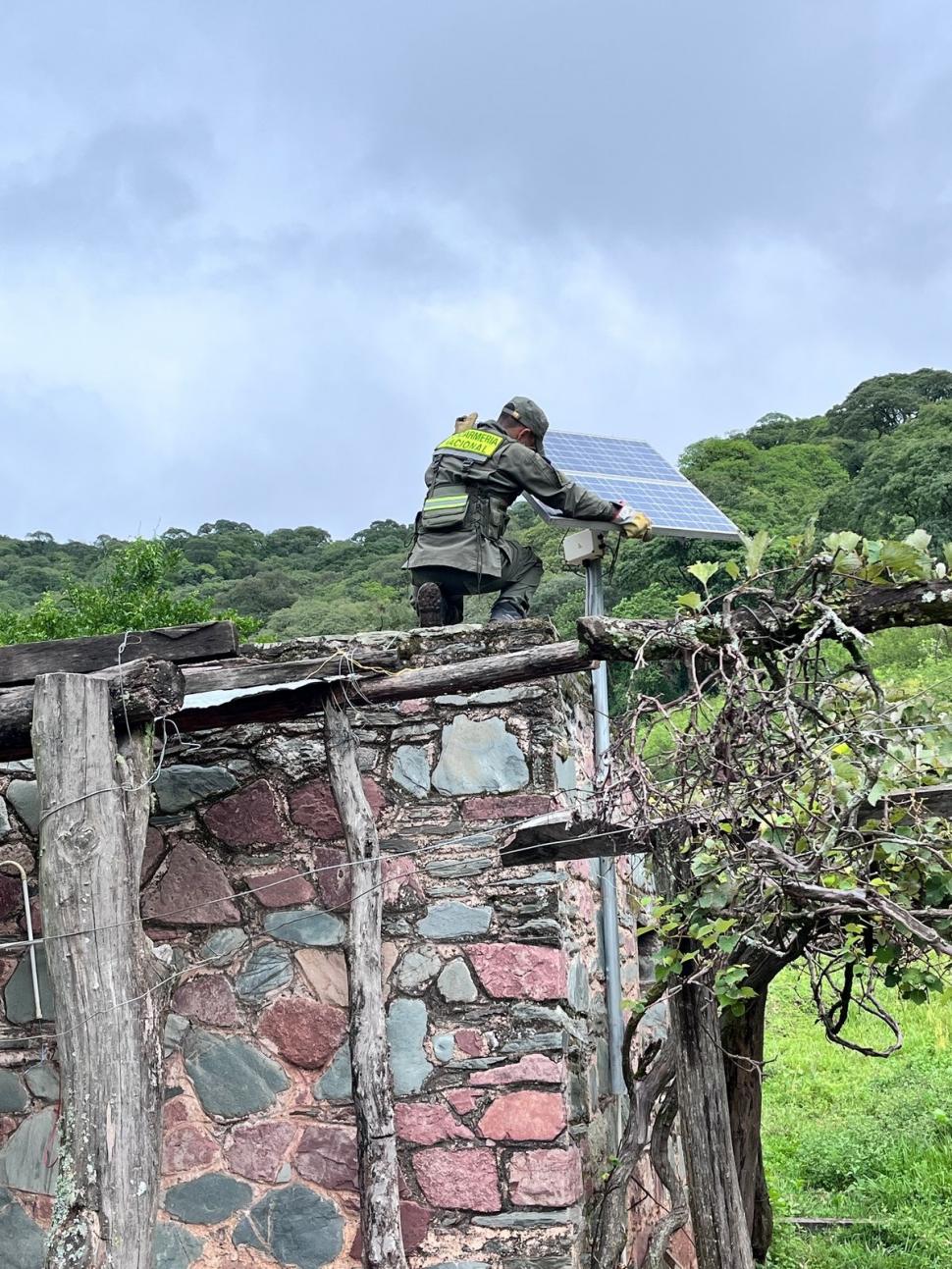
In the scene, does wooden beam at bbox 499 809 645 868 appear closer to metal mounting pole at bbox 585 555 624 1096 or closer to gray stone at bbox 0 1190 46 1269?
metal mounting pole at bbox 585 555 624 1096

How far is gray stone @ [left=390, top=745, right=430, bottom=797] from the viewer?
424 centimetres

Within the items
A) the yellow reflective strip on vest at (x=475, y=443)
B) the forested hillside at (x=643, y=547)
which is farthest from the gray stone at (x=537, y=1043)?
the forested hillside at (x=643, y=547)

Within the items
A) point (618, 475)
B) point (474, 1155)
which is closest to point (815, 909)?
point (474, 1155)

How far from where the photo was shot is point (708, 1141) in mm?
3418

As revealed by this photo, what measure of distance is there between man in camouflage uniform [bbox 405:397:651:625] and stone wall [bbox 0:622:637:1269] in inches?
28.3

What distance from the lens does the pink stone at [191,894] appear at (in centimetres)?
423

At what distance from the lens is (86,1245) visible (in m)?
2.92

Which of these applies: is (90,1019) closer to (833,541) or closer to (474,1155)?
(474,1155)

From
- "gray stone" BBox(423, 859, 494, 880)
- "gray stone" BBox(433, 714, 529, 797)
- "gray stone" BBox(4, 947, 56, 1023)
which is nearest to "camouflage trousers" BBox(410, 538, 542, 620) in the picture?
"gray stone" BBox(433, 714, 529, 797)

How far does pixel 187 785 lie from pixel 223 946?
558mm

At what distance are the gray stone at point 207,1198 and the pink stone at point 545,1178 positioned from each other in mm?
878

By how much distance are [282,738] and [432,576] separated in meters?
1.07

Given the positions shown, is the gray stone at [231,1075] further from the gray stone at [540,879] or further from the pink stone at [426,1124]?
the gray stone at [540,879]

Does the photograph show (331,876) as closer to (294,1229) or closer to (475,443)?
(294,1229)
